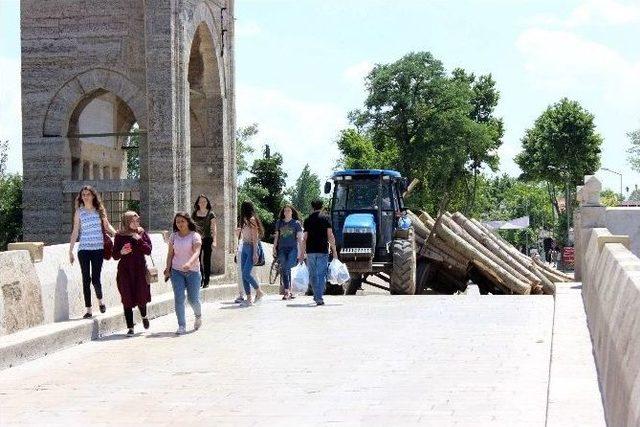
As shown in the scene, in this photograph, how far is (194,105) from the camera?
36.6 meters

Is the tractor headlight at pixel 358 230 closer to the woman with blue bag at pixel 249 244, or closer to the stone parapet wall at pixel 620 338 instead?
the woman with blue bag at pixel 249 244

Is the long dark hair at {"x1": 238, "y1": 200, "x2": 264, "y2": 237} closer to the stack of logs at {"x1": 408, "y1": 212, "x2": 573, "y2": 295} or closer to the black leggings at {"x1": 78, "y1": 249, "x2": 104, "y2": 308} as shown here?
the black leggings at {"x1": 78, "y1": 249, "x2": 104, "y2": 308}

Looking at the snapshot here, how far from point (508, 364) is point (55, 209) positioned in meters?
22.2

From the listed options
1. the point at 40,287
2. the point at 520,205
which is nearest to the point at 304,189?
the point at 520,205

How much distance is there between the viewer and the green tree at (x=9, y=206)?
5622 centimetres

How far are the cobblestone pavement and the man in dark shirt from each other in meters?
2.57

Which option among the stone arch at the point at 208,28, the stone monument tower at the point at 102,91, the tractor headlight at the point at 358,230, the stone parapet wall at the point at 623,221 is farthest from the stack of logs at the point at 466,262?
the stone arch at the point at 208,28

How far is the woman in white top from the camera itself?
1480 centimetres

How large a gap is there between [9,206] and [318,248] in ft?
139

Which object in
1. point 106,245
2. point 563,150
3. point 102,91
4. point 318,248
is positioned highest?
point 563,150

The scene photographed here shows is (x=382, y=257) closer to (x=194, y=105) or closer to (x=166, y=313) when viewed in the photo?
(x=166, y=313)

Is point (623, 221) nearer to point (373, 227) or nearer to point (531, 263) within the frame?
point (373, 227)

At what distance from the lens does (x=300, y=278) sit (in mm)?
19781

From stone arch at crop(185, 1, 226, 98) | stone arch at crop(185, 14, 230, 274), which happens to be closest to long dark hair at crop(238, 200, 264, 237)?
stone arch at crop(185, 1, 226, 98)
